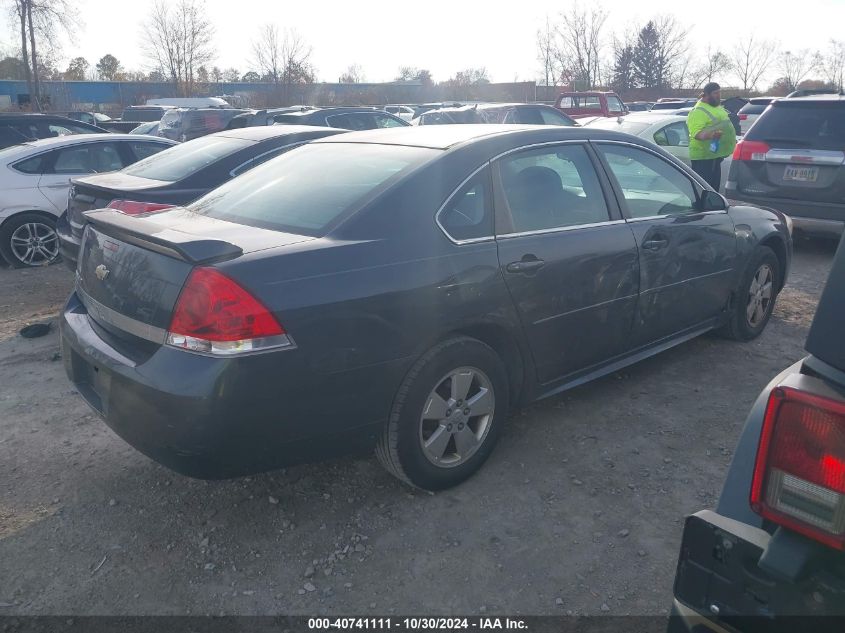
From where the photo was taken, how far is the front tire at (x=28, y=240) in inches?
314

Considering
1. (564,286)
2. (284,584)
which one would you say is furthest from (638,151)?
(284,584)

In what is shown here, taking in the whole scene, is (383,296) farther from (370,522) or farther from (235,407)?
(370,522)

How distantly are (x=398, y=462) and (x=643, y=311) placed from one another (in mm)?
1899

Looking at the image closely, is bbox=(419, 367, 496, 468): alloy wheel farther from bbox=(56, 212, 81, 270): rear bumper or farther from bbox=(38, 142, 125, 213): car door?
bbox=(38, 142, 125, 213): car door

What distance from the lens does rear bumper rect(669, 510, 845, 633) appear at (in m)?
1.53

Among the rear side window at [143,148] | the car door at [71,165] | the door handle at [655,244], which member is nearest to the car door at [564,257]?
the door handle at [655,244]

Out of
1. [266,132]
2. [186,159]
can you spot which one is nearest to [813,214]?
[266,132]

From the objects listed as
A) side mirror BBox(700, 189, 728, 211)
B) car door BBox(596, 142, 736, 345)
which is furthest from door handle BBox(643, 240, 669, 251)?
side mirror BBox(700, 189, 728, 211)

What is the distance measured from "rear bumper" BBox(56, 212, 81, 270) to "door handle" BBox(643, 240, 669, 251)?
478 centimetres

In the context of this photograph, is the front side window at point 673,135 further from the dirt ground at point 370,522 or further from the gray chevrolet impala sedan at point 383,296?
the dirt ground at point 370,522

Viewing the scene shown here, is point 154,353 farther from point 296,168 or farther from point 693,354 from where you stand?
point 693,354

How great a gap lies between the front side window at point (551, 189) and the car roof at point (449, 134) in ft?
0.37

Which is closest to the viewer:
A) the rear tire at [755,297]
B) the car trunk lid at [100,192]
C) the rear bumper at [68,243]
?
the rear tire at [755,297]

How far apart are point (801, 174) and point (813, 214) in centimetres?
46
